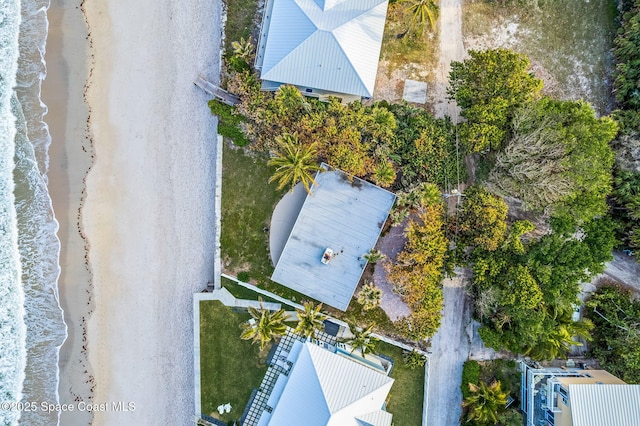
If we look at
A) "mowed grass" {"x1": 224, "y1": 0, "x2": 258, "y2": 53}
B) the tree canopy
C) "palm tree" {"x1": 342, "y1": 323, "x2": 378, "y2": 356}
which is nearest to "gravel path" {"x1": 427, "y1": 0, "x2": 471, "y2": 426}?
the tree canopy

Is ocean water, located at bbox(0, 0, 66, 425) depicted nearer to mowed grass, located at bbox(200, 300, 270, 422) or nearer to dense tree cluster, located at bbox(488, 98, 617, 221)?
mowed grass, located at bbox(200, 300, 270, 422)

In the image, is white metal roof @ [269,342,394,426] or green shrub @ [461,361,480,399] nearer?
white metal roof @ [269,342,394,426]

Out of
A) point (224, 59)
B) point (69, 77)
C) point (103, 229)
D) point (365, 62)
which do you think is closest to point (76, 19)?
point (69, 77)

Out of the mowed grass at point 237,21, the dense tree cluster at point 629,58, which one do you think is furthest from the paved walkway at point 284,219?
the dense tree cluster at point 629,58

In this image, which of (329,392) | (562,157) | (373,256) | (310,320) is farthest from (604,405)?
(310,320)

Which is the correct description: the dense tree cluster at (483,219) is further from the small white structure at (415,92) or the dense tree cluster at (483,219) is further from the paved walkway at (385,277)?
the small white structure at (415,92)

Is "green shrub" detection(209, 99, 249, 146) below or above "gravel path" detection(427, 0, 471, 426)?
above

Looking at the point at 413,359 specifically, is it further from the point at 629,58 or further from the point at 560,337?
the point at 629,58
